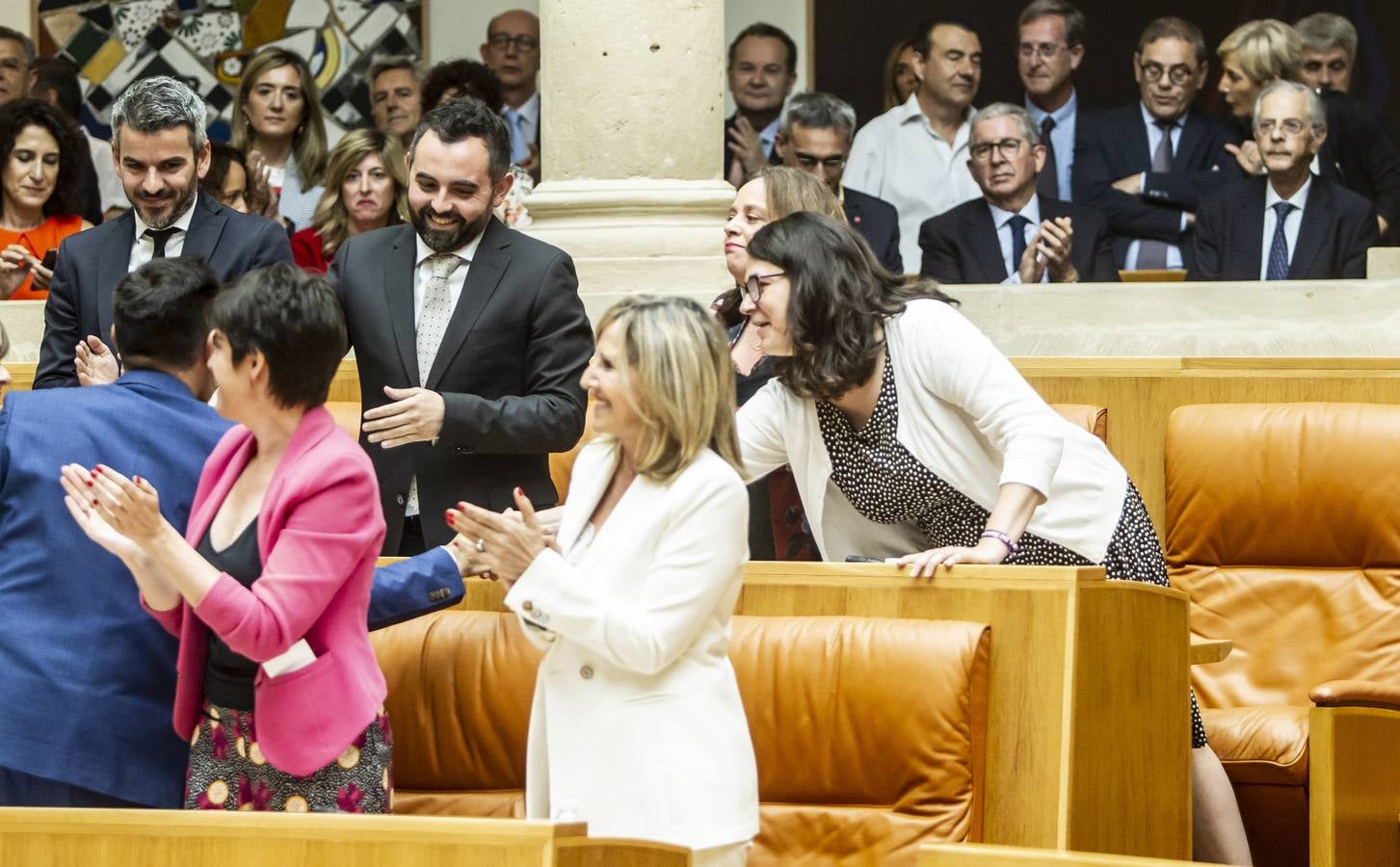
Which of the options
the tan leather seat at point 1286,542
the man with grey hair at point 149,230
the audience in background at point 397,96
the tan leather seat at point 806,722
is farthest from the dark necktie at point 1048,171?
the tan leather seat at point 806,722

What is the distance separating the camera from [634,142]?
5.51 m

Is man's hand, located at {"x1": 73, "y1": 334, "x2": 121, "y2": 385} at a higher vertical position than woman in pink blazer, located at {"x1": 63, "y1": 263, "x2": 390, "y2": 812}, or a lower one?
higher

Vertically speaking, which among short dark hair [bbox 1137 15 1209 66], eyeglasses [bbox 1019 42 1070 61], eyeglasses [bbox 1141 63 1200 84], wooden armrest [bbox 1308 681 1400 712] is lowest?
wooden armrest [bbox 1308 681 1400 712]

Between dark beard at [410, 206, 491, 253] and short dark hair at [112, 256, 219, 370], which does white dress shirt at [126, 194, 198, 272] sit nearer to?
dark beard at [410, 206, 491, 253]

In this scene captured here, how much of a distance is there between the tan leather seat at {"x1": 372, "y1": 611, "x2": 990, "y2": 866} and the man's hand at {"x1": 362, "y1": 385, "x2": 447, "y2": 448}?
355 mm

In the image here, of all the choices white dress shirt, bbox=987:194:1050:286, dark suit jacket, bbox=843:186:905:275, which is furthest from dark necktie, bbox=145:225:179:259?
white dress shirt, bbox=987:194:1050:286

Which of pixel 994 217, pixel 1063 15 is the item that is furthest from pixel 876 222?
pixel 1063 15

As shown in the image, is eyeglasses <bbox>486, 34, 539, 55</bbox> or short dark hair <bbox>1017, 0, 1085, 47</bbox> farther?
eyeglasses <bbox>486, 34, 539, 55</bbox>

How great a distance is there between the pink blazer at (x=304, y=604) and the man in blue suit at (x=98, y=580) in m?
0.12

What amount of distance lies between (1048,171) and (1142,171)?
13.7 inches

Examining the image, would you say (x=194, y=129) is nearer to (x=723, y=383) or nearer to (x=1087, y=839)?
(x=723, y=383)

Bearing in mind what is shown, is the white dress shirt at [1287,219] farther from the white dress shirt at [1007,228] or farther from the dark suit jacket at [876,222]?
the dark suit jacket at [876,222]

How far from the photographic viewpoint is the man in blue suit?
2.65 m

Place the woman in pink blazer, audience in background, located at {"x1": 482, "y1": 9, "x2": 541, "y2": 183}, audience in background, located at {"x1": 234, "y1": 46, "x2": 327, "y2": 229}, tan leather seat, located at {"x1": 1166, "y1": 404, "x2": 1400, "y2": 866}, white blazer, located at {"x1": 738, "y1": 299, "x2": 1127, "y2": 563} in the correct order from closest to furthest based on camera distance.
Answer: the woman in pink blazer
white blazer, located at {"x1": 738, "y1": 299, "x2": 1127, "y2": 563}
tan leather seat, located at {"x1": 1166, "y1": 404, "x2": 1400, "y2": 866}
audience in background, located at {"x1": 234, "y1": 46, "x2": 327, "y2": 229}
audience in background, located at {"x1": 482, "y1": 9, "x2": 541, "y2": 183}
